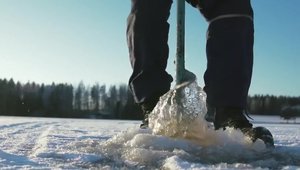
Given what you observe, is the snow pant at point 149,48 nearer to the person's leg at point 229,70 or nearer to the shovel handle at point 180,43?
the shovel handle at point 180,43

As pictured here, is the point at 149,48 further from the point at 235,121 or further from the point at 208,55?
the point at 235,121

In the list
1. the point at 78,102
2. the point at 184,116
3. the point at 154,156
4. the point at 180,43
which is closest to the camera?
the point at 154,156

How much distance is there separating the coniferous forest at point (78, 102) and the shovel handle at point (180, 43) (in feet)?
157

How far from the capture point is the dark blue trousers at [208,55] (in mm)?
1863

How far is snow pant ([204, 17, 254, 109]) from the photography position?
72.9 inches

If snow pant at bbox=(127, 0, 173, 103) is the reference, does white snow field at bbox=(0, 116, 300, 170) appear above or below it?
below

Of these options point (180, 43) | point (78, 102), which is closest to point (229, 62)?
point (180, 43)

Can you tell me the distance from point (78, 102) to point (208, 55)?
68.9 metres

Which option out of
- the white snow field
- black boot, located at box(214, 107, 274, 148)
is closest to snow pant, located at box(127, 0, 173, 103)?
black boot, located at box(214, 107, 274, 148)

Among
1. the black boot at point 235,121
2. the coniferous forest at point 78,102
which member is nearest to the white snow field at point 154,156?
the black boot at point 235,121

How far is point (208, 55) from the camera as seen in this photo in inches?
76.7

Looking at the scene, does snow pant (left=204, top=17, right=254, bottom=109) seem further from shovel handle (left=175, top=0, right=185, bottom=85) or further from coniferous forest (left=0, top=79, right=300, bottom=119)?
coniferous forest (left=0, top=79, right=300, bottom=119)

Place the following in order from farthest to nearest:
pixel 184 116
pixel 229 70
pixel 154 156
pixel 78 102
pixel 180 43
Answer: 1. pixel 78 102
2. pixel 180 43
3. pixel 229 70
4. pixel 184 116
5. pixel 154 156

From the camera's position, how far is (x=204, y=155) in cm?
136
